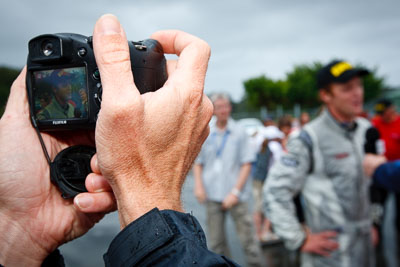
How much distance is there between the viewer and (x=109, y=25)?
0.93 m

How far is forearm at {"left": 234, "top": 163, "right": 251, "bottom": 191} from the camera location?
14.7 feet

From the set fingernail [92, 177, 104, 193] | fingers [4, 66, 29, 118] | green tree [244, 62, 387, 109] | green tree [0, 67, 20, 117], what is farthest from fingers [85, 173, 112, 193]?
green tree [244, 62, 387, 109]

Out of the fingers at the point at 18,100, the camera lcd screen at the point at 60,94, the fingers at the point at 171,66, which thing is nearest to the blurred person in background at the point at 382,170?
the fingers at the point at 171,66

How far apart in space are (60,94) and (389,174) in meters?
2.52

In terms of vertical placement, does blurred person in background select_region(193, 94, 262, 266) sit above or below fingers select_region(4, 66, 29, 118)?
below

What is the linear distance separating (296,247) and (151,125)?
2.00 meters

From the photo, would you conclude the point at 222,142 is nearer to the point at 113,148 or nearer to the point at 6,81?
the point at 6,81

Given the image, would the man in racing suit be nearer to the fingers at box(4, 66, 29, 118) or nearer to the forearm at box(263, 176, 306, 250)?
the forearm at box(263, 176, 306, 250)

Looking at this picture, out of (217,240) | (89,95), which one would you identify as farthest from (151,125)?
(217,240)

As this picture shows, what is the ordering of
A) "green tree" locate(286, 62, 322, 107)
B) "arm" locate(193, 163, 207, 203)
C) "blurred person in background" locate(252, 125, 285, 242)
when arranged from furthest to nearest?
1. "green tree" locate(286, 62, 322, 107)
2. "blurred person in background" locate(252, 125, 285, 242)
3. "arm" locate(193, 163, 207, 203)

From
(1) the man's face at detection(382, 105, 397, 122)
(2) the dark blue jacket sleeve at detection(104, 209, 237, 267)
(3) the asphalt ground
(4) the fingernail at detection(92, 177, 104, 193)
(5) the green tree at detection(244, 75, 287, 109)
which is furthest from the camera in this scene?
(5) the green tree at detection(244, 75, 287, 109)

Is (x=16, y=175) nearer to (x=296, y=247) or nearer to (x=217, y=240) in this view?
(x=296, y=247)

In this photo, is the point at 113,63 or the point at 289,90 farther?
the point at 289,90

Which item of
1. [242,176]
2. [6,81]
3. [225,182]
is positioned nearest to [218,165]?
[225,182]
